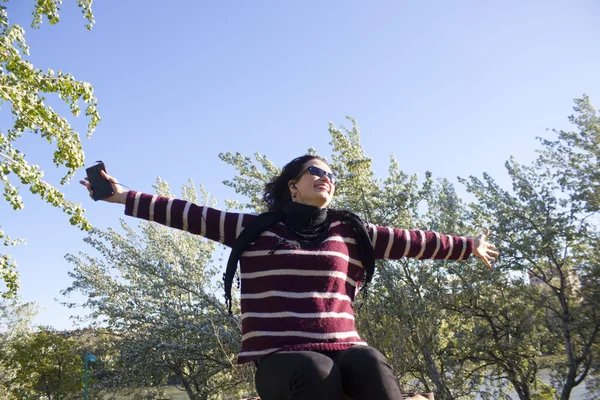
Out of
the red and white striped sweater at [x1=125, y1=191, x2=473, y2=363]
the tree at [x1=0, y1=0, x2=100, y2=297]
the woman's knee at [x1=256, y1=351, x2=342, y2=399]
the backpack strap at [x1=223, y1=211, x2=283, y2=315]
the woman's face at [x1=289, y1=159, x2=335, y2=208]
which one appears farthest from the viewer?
the tree at [x1=0, y1=0, x2=100, y2=297]

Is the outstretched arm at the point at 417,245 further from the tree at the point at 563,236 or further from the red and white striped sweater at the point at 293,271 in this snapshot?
the tree at the point at 563,236

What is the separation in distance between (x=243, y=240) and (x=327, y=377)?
29.1 inches

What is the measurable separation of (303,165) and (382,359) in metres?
1.07

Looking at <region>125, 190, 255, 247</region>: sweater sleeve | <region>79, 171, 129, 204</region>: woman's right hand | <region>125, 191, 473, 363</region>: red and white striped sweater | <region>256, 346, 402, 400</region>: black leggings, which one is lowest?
<region>256, 346, 402, 400</region>: black leggings

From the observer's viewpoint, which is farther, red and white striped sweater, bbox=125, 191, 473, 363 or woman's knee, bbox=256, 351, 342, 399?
red and white striped sweater, bbox=125, 191, 473, 363

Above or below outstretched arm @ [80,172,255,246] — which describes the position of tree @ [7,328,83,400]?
above

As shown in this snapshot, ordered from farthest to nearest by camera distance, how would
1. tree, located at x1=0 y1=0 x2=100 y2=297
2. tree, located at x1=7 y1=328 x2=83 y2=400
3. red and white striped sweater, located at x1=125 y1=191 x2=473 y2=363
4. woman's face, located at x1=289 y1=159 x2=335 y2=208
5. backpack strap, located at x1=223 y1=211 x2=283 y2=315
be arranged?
tree, located at x1=7 y1=328 x2=83 y2=400 → tree, located at x1=0 y1=0 x2=100 y2=297 → woman's face, located at x1=289 y1=159 x2=335 y2=208 → backpack strap, located at x1=223 y1=211 x2=283 y2=315 → red and white striped sweater, located at x1=125 y1=191 x2=473 y2=363

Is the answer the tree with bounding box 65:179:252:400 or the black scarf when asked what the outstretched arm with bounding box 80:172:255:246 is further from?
the tree with bounding box 65:179:252:400

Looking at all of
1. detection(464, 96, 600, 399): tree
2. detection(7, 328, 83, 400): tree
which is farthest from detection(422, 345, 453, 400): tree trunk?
detection(7, 328, 83, 400): tree

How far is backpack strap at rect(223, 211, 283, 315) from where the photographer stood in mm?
2100

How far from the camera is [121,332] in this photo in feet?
32.3

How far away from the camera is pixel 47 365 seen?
50.0 ft

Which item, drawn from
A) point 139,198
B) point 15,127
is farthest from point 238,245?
point 15,127

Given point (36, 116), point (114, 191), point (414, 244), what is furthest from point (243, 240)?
point (36, 116)
